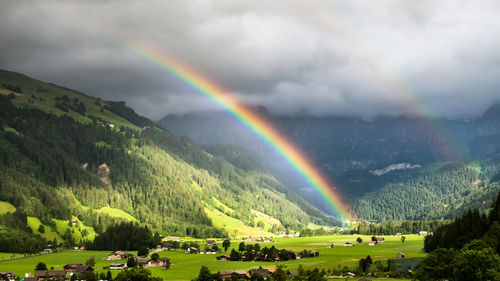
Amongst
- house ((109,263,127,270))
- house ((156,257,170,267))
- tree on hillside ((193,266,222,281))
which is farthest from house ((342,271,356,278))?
house ((109,263,127,270))

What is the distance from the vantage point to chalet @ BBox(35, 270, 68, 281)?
13600 centimetres

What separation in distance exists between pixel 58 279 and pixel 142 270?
40.6 meters

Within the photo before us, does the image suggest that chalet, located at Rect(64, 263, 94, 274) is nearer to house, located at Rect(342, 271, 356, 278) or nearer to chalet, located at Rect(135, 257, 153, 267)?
chalet, located at Rect(135, 257, 153, 267)

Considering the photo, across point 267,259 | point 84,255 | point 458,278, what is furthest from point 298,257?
point 458,278

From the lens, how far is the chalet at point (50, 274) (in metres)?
136

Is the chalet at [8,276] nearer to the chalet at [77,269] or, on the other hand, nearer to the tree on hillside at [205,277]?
the chalet at [77,269]

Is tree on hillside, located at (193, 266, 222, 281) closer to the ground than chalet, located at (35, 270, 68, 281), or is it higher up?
higher up

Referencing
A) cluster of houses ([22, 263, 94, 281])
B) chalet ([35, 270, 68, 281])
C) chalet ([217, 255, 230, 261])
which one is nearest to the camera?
cluster of houses ([22, 263, 94, 281])

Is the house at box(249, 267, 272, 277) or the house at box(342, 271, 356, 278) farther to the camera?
the house at box(342, 271, 356, 278)

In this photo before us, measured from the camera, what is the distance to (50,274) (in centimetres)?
13800

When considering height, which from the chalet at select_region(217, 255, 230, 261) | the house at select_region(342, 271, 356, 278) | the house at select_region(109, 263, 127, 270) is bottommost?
the house at select_region(342, 271, 356, 278)

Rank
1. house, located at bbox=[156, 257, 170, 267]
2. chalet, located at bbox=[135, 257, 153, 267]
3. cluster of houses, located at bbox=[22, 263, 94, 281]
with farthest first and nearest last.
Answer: house, located at bbox=[156, 257, 170, 267] → chalet, located at bbox=[135, 257, 153, 267] → cluster of houses, located at bbox=[22, 263, 94, 281]

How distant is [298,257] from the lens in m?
194

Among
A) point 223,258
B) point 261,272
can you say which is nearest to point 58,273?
point 261,272
